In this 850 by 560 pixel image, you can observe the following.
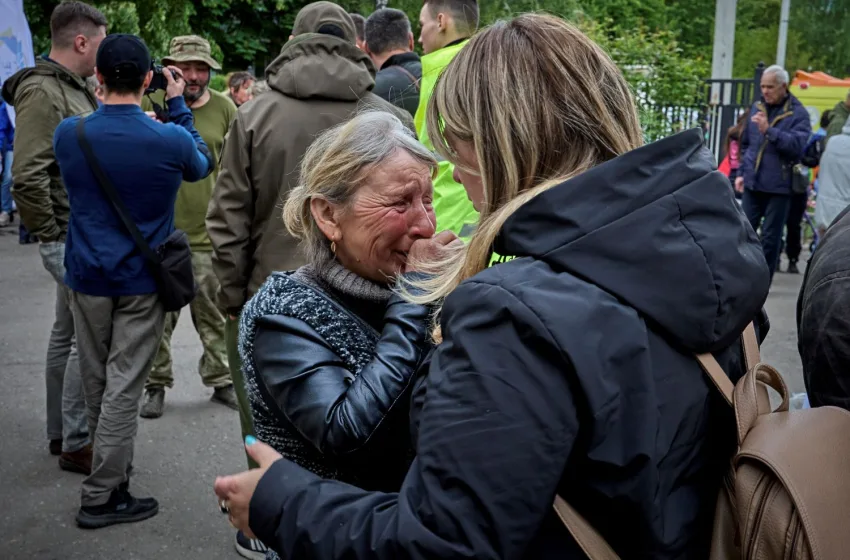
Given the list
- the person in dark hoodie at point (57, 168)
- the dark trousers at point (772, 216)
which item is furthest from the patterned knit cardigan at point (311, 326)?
the dark trousers at point (772, 216)

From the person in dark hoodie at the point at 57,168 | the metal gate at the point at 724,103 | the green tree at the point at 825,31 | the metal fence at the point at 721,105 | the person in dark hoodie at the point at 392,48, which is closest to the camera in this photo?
the person in dark hoodie at the point at 57,168

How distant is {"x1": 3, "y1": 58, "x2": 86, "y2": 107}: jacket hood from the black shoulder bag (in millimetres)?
1012

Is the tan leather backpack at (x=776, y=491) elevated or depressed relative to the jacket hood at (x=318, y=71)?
depressed

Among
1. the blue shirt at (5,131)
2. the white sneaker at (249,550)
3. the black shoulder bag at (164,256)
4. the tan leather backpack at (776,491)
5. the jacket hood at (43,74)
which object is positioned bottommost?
the white sneaker at (249,550)

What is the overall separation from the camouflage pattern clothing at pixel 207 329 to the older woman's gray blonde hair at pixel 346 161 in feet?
12.6

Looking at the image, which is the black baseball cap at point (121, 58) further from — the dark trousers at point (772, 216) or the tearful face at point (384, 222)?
the dark trousers at point (772, 216)

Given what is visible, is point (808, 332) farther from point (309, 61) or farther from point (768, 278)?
point (309, 61)

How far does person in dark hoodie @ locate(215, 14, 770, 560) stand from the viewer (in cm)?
130

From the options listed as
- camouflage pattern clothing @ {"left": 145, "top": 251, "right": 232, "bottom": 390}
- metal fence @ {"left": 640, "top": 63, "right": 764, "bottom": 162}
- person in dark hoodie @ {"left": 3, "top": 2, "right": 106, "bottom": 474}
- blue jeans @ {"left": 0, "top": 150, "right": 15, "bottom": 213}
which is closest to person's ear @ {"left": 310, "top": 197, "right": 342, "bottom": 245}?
person in dark hoodie @ {"left": 3, "top": 2, "right": 106, "bottom": 474}

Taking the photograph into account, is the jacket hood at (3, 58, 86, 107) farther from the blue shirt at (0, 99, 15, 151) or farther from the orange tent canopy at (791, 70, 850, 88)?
the orange tent canopy at (791, 70, 850, 88)

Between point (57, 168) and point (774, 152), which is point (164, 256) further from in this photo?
point (774, 152)

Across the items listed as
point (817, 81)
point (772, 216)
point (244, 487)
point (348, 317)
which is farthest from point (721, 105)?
point (244, 487)

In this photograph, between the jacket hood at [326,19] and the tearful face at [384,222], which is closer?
the tearful face at [384,222]

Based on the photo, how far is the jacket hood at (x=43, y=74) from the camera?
4.96 metres
